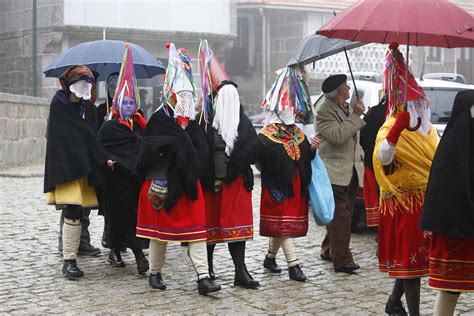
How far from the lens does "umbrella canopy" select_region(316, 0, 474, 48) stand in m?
6.49

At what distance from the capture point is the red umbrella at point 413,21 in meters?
6.49

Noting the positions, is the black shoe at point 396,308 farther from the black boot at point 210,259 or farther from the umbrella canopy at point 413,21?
the black boot at point 210,259

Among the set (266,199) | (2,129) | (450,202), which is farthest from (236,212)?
(2,129)

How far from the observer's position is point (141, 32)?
26438 millimetres

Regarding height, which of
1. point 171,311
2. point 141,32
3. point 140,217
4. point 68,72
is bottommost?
point 171,311

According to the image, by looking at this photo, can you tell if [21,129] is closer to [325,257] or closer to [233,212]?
[325,257]

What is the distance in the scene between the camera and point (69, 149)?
8.59 metres

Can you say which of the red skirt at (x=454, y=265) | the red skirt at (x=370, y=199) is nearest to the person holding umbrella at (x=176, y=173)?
the red skirt at (x=370, y=199)

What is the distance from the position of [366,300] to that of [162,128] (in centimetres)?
211

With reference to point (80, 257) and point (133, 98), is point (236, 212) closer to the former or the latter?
point (133, 98)

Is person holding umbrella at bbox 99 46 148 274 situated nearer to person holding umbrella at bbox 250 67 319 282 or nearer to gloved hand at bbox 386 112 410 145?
person holding umbrella at bbox 250 67 319 282

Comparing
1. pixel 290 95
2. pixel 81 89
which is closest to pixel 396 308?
pixel 290 95

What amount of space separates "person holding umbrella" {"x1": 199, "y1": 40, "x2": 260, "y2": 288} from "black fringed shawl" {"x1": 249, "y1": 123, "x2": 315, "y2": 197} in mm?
260

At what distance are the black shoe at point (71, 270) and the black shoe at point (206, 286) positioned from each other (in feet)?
4.34
